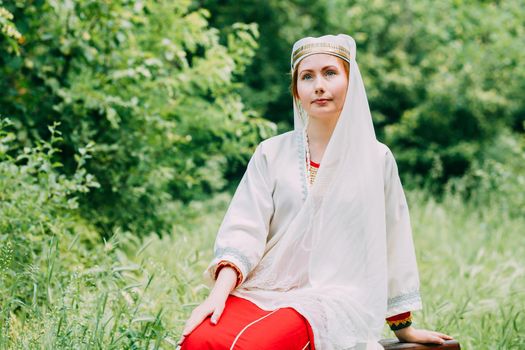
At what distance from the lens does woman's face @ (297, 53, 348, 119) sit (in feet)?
7.84

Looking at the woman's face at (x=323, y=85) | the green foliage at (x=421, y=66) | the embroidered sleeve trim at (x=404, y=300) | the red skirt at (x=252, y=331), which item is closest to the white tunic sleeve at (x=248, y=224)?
the red skirt at (x=252, y=331)

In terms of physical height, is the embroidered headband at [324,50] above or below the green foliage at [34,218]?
above

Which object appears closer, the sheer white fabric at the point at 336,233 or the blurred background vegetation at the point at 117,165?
the sheer white fabric at the point at 336,233

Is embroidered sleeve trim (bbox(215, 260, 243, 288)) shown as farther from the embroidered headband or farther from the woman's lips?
the embroidered headband

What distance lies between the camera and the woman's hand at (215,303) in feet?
6.92

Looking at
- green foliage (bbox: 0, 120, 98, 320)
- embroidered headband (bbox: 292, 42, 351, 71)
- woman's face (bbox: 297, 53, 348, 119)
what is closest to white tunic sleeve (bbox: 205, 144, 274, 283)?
woman's face (bbox: 297, 53, 348, 119)

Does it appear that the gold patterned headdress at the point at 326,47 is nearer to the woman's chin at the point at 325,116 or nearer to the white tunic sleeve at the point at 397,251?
the woman's chin at the point at 325,116

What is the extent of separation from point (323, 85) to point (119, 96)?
2.17 m

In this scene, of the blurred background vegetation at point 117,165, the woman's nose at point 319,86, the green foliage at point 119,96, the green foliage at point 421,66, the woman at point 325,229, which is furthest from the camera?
the green foliage at point 421,66

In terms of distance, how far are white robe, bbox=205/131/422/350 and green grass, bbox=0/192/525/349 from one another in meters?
0.44

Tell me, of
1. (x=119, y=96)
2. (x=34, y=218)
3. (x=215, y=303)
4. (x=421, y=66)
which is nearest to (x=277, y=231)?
(x=215, y=303)

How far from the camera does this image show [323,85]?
7.80ft

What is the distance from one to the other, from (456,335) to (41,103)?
107 inches

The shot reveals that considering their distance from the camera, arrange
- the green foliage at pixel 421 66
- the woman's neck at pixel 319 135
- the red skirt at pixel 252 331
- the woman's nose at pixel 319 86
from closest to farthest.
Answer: the red skirt at pixel 252 331
the woman's nose at pixel 319 86
the woman's neck at pixel 319 135
the green foliage at pixel 421 66
